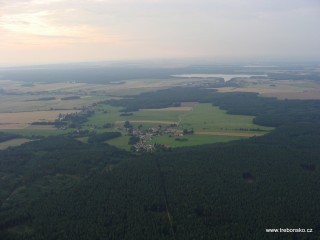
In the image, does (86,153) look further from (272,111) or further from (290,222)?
(272,111)

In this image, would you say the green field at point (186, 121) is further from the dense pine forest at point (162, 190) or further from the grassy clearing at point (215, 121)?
the dense pine forest at point (162, 190)

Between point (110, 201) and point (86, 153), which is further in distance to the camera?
point (86, 153)

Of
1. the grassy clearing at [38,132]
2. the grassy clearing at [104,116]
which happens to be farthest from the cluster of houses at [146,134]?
the grassy clearing at [38,132]

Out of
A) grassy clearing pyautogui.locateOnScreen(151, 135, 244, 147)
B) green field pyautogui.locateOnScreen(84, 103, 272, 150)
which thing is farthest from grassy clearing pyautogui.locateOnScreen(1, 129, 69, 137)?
grassy clearing pyautogui.locateOnScreen(151, 135, 244, 147)

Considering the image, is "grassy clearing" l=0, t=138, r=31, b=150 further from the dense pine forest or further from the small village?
the small village

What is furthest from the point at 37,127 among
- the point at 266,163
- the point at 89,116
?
the point at 266,163
